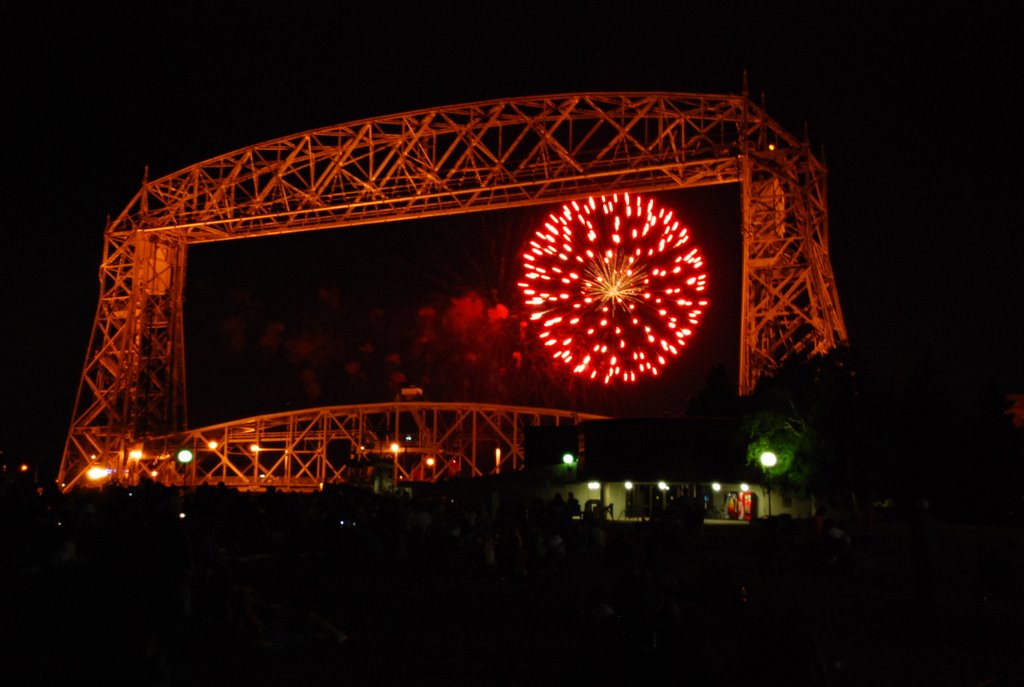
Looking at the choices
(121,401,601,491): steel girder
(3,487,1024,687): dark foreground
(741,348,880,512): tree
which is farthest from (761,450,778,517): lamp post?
(121,401,601,491): steel girder

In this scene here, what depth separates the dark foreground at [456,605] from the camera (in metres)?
8.76

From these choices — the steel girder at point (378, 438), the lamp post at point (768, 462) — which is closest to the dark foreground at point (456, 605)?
the lamp post at point (768, 462)

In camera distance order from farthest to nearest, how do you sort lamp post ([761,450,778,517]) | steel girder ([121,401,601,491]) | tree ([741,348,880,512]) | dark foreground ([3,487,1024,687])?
steel girder ([121,401,601,491])
tree ([741,348,880,512])
lamp post ([761,450,778,517])
dark foreground ([3,487,1024,687])

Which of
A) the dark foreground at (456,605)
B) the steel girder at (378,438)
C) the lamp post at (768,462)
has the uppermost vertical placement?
the steel girder at (378,438)

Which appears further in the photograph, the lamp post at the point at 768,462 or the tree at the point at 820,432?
the tree at the point at 820,432

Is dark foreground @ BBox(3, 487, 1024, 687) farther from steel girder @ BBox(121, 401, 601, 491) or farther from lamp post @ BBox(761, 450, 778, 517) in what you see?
steel girder @ BBox(121, 401, 601, 491)

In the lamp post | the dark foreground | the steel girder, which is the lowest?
the dark foreground

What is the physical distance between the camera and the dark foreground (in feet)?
28.7

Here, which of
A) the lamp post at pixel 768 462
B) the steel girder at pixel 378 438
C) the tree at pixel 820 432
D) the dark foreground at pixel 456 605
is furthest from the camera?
the steel girder at pixel 378 438

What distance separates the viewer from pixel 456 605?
42.1 ft

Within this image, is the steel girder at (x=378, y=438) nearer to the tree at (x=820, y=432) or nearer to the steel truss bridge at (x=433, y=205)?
the steel truss bridge at (x=433, y=205)

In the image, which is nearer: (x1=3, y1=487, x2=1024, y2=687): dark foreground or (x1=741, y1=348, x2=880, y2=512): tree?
(x1=3, y1=487, x2=1024, y2=687): dark foreground

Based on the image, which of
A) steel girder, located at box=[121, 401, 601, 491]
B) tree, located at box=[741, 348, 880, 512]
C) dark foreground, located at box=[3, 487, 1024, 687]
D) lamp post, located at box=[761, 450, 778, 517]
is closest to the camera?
dark foreground, located at box=[3, 487, 1024, 687]

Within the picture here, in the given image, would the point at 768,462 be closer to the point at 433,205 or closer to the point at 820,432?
the point at 820,432
